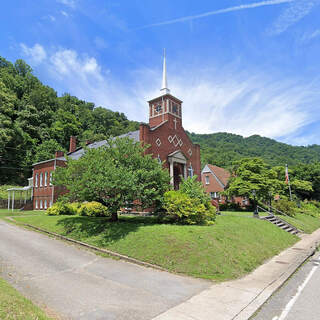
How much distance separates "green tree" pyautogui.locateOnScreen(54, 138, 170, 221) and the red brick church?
9427mm

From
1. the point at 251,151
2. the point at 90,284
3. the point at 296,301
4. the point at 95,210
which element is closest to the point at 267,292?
the point at 296,301

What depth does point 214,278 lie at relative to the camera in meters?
8.64

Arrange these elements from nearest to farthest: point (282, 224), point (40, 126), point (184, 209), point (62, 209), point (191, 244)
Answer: point (191, 244) → point (184, 209) → point (282, 224) → point (62, 209) → point (40, 126)

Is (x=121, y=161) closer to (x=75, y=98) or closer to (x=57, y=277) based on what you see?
(x=57, y=277)

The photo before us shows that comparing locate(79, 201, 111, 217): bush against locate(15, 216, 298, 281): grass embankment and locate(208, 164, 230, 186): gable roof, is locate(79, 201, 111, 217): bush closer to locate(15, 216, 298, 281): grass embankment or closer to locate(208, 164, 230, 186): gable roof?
locate(15, 216, 298, 281): grass embankment

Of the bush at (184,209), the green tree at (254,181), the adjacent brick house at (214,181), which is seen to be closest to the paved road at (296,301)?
the bush at (184,209)

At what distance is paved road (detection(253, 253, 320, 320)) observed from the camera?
6020 mm

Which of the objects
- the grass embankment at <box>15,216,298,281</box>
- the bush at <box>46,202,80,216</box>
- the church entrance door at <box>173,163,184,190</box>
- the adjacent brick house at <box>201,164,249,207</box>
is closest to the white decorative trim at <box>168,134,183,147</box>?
the church entrance door at <box>173,163,184,190</box>

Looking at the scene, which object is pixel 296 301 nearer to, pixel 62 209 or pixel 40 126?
pixel 62 209

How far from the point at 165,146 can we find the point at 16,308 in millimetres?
22659

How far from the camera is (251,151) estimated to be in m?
99.2

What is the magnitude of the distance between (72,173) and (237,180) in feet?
68.6

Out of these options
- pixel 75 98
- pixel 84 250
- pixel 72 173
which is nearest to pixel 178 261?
pixel 84 250

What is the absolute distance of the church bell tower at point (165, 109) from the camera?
93.2 ft
